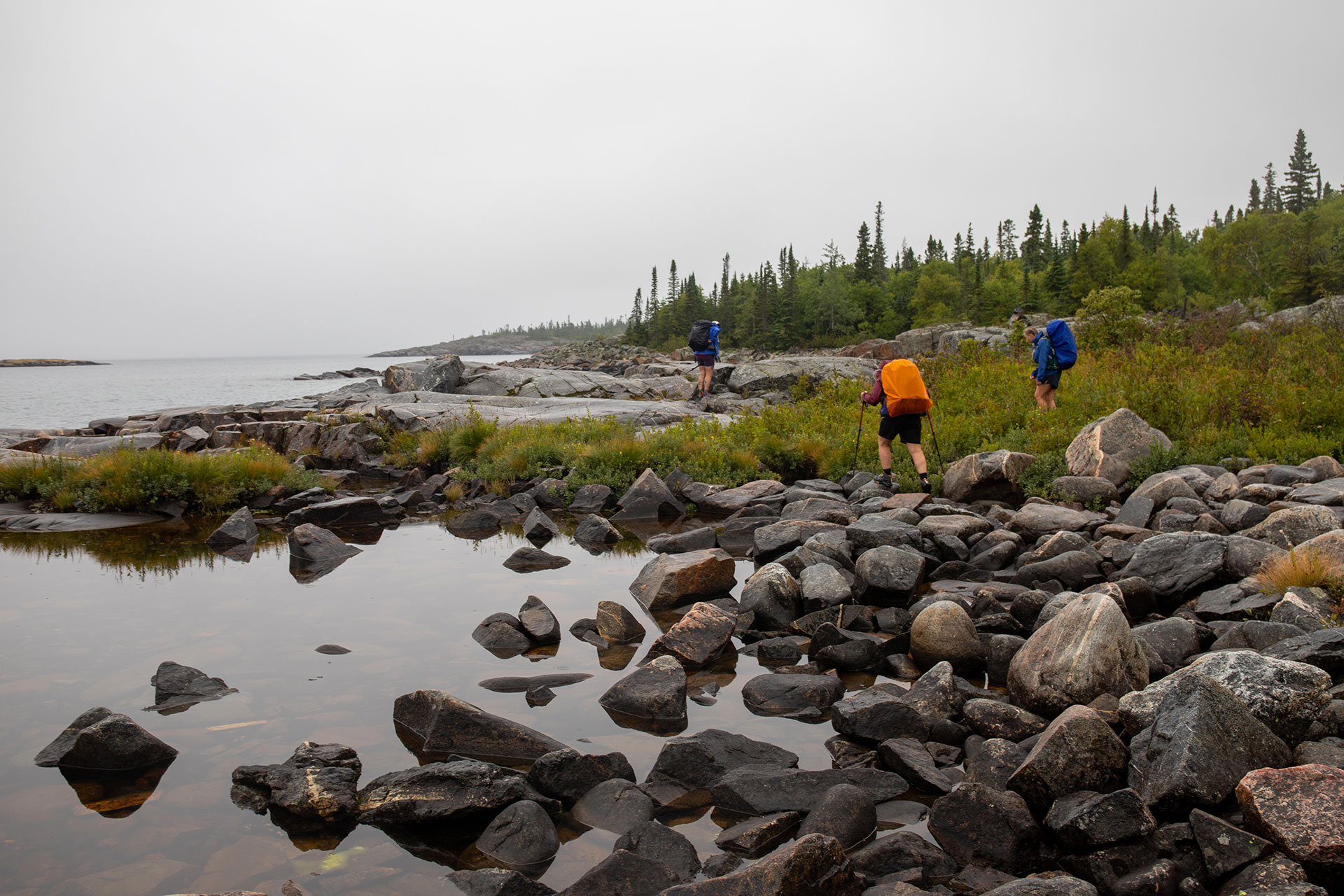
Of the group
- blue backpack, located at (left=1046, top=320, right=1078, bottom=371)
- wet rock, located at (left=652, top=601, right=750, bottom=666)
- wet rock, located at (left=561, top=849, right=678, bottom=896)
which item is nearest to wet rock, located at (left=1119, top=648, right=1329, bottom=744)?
wet rock, located at (left=561, top=849, right=678, bottom=896)

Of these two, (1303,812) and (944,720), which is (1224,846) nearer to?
(1303,812)

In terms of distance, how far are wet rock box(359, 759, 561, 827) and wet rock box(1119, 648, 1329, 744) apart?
11.0 ft

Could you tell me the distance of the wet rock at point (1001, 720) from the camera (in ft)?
15.5

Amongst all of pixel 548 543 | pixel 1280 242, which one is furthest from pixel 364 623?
pixel 1280 242

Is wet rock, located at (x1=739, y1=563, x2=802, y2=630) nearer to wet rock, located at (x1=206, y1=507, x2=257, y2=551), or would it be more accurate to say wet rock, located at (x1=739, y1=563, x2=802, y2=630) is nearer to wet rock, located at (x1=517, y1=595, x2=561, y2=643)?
wet rock, located at (x1=517, y1=595, x2=561, y2=643)

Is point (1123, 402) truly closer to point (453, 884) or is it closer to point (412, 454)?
point (453, 884)

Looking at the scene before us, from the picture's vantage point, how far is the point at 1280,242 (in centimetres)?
8181

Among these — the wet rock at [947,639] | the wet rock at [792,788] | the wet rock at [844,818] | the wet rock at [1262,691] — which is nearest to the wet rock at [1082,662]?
the wet rock at [1262,691]

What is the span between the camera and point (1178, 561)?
698 centimetres

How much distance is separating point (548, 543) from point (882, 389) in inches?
229

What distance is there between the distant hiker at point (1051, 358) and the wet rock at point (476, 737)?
12648 mm

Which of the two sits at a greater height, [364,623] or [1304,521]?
[1304,521]

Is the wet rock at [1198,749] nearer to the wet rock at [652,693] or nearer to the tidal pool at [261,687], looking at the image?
the tidal pool at [261,687]

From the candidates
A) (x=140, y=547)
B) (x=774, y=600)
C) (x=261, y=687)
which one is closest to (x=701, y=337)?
(x=140, y=547)
